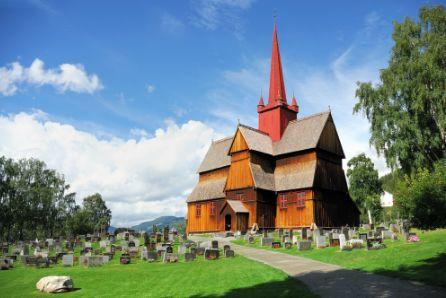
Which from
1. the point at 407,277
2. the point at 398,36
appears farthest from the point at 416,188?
the point at 398,36

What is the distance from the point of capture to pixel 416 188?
15711mm

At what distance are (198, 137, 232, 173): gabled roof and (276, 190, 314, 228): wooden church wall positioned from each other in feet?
32.9

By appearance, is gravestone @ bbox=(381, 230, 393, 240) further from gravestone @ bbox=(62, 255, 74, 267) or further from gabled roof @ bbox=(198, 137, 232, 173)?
gabled roof @ bbox=(198, 137, 232, 173)

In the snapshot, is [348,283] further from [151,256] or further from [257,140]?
[257,140]

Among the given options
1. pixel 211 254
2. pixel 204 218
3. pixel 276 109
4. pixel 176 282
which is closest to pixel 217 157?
pixel 204 218

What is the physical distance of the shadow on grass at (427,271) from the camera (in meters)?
11.8

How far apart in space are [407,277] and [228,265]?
8.76 meters

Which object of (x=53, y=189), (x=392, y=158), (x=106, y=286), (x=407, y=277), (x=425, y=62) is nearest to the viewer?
(x=407, y=277)

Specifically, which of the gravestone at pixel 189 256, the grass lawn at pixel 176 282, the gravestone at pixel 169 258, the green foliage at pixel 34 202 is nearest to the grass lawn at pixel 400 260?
the grass lawn at pixel 176 282

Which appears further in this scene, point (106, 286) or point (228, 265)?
point (228, 265)

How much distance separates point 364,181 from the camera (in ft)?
177

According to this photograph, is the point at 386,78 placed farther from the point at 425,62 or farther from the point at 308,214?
the point at 308,214

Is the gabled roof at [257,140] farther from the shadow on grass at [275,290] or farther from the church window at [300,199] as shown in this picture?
the shadow on grass at [275,290]

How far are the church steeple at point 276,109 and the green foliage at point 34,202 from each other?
3588cm
